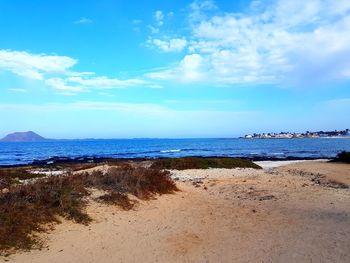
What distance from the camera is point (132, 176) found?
14.4m

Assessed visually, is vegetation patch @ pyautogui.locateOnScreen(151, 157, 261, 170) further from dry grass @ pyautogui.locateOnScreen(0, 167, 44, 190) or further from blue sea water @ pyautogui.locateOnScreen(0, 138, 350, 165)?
blue sea water @ pyautogui.locateOnScreen(0, 138, 350, 165)

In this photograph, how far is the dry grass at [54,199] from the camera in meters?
8.65

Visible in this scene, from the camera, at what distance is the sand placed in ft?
27.1

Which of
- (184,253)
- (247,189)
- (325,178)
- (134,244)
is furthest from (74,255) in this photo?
(325,178)

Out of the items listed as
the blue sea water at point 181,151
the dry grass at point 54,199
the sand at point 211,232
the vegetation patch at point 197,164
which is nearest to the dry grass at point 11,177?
the dry grass at point 54,199

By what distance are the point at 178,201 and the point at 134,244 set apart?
5.33 metres

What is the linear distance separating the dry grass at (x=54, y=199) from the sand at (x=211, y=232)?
35 cm

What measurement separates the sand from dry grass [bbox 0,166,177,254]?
353mm

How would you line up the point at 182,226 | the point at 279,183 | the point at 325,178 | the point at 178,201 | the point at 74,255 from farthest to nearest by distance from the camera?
the point at 325,178 < the point at 279,183 < the point at 178,201 < the point at 182,226 < the point at 74,255

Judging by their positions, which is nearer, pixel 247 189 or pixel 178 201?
pixel 178 201

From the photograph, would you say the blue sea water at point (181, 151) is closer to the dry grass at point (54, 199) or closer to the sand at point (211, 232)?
the dry grass at point (54, 199)

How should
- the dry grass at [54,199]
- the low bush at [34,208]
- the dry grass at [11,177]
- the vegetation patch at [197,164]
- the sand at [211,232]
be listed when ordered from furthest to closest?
the vegetation patch at [197,164], the dry grass at [11,177], the dry grass at [54,199], the low bush at [34,208], the sand at [211,232]

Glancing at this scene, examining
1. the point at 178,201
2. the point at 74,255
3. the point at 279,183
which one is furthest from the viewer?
the point at 279,183

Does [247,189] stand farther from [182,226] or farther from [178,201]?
[182,226]
